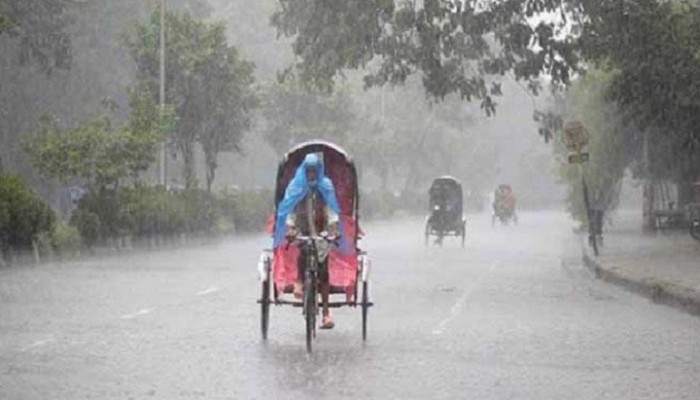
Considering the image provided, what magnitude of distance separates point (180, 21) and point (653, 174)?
702 inches

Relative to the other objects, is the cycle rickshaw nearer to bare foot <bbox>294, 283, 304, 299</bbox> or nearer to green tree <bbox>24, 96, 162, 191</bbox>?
bare foot <bbox>294, 283, 304, 299</bbox>

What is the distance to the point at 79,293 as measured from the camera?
73.3ft

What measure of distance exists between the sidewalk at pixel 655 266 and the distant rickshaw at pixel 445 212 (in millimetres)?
5023

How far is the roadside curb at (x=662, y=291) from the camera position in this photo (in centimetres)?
2099

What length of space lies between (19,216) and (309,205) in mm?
17582

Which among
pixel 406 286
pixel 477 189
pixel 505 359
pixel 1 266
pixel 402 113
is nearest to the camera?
pixel 505 359

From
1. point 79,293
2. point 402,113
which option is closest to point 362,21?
point 79,293

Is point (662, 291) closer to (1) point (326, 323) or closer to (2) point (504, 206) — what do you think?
(1) point (326, 323)

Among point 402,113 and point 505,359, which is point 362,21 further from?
point 402,113

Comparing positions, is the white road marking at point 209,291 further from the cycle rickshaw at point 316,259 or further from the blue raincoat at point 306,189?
the blue raincoat at point 306,189

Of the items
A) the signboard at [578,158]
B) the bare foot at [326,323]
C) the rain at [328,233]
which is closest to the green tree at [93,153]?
the rain at [328,233]

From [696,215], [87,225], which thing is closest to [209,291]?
[87,225]

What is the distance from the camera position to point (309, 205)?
15.1m

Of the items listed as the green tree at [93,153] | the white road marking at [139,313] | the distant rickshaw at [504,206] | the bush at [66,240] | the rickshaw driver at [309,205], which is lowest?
the white road marking at [139,313]
